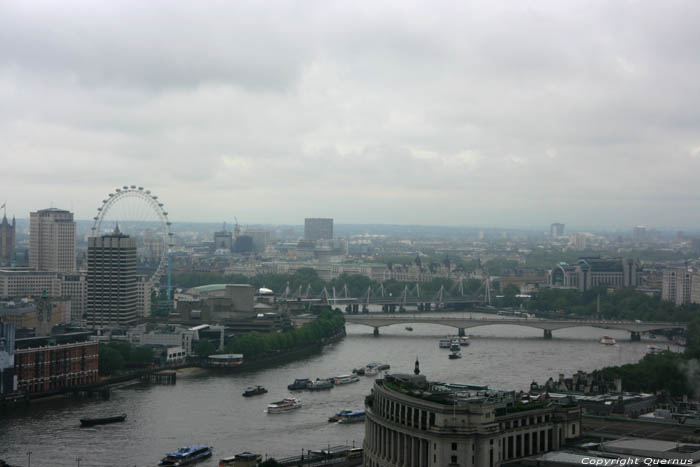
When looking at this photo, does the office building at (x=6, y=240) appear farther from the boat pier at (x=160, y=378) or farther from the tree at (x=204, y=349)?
the boat pier at (x=160, y=378)

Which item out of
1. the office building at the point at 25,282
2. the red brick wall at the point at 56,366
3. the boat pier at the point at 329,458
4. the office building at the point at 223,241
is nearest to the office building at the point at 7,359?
the red brick wall at the point at 56,366

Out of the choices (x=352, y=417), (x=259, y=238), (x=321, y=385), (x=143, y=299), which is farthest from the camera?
(x=259, y=238)

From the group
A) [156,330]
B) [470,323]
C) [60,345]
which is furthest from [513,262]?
[60,345]

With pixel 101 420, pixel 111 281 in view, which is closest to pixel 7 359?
pixel 101 420

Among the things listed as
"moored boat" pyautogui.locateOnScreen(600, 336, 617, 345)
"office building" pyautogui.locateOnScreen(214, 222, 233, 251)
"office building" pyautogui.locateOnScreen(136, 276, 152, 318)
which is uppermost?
"office building" pyautogui.locateOnScreen(214, 222, 233, 251)

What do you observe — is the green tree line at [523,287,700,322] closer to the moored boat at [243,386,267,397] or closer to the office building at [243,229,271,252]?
the moored boat at [243,386,267,397]

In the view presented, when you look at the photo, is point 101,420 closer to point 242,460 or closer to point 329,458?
point 242,460

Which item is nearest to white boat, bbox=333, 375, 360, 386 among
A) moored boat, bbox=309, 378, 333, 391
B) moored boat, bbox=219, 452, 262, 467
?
moored boat, bbox=309, 378, 333, 391
